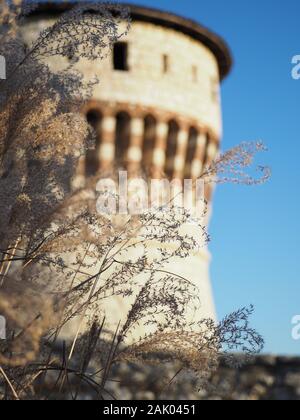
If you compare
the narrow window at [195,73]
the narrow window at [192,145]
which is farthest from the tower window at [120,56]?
the narrow window at [192,145]

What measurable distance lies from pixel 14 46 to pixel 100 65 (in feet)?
34.5

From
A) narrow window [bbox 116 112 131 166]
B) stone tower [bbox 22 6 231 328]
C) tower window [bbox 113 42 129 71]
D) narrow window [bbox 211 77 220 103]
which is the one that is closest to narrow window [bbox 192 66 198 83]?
stone tower [bbox 22 6 231 328]

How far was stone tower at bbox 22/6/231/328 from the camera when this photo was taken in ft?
42.2

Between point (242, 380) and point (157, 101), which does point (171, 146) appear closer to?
point (157, 101)

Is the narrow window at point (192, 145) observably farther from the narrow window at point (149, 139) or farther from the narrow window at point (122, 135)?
the narrow window at point (122, 135)

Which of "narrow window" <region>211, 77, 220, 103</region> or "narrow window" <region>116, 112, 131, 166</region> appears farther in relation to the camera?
"narrow window" <region>211, 77, 220, 103</region>

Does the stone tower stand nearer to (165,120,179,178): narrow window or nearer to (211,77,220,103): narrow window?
(165,120,179,178): narrow window

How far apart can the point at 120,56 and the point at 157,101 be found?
1.31m

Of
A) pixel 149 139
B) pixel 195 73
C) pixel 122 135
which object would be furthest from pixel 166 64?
pixel 122 135

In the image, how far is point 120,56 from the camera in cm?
1371
